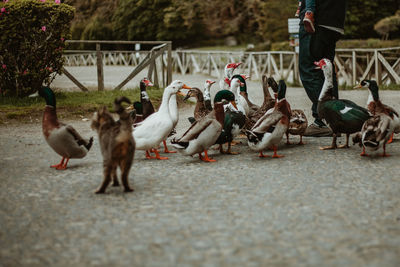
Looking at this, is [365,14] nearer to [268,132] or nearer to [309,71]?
[309,71]

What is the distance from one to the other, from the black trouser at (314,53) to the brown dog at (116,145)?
365cm

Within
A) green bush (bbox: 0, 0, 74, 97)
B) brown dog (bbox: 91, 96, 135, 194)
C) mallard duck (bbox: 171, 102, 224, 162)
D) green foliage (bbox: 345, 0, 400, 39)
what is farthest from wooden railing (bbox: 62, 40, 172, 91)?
green foliage (bbox: 345, 0, 400, 39)

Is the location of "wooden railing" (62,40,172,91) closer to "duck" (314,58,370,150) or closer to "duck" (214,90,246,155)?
"duck" (214,90,246,155)

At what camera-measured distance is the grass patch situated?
9750 millimetres

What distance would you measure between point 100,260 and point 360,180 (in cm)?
294

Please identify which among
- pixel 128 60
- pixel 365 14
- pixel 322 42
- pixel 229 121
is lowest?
pixel 128 60

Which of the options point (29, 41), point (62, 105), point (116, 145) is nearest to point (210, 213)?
point (116, 145)

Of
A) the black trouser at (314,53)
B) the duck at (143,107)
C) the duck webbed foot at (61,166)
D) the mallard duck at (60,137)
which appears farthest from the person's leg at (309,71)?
the duck webbed foot at (61,166)

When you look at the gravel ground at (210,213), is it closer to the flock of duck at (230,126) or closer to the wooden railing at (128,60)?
the flock of duck at (230,126)

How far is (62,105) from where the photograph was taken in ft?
35.1

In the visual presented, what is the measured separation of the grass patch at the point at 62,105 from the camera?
9750 millimetres

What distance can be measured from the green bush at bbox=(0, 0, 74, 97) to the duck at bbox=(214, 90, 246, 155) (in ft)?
19.2

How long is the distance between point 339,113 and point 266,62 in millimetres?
14318

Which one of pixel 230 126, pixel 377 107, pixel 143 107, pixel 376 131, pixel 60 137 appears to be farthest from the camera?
pixel 143 107
